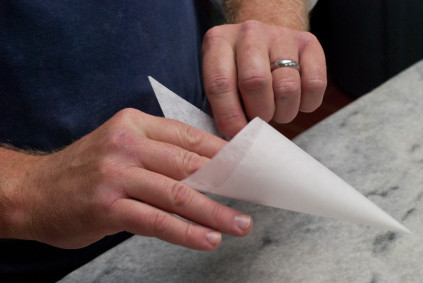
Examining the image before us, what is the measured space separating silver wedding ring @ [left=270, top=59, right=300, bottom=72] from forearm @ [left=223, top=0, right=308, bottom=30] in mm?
180

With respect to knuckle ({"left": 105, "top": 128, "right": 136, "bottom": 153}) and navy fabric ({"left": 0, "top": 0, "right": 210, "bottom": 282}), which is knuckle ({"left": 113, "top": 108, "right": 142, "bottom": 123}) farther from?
navy fabric ({"left": 0, "top": 0, "right": 210, "bottom": 282})

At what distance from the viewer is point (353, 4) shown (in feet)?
5.82

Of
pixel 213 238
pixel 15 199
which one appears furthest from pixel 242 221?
pixel 15 199

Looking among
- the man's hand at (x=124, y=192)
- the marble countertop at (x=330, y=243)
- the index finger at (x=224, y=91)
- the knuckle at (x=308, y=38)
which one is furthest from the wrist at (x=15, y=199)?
the knuckle at (x=308, y=38)

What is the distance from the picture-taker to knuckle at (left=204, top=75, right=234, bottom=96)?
0.63 metres

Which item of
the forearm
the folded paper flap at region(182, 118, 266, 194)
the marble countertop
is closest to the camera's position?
the folded paper flap at region(182, 118, 266, 194)

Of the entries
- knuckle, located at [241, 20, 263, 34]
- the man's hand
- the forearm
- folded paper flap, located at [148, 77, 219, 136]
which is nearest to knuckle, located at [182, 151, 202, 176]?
the man's hand

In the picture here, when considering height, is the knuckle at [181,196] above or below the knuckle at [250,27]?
below

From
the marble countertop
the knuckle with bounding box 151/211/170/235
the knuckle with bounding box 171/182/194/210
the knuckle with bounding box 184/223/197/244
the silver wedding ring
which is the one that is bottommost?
the marble countertop

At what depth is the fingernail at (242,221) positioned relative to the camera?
0.49 metres

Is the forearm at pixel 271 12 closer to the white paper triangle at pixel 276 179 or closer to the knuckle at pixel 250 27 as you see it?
the knuckle at pixel 250 27

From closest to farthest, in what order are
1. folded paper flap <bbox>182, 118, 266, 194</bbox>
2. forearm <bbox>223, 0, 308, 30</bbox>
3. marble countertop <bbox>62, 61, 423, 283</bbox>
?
folded paper flap <bbox>182, 118, 266, 194</bbox>, marble countertop <bbox>62, 61, 423, 283</bbox>, forearm <bbox>223, 0, 308, 30</bbox>

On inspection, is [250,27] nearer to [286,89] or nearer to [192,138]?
[286,89]

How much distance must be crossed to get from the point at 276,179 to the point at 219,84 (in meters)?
0.18
